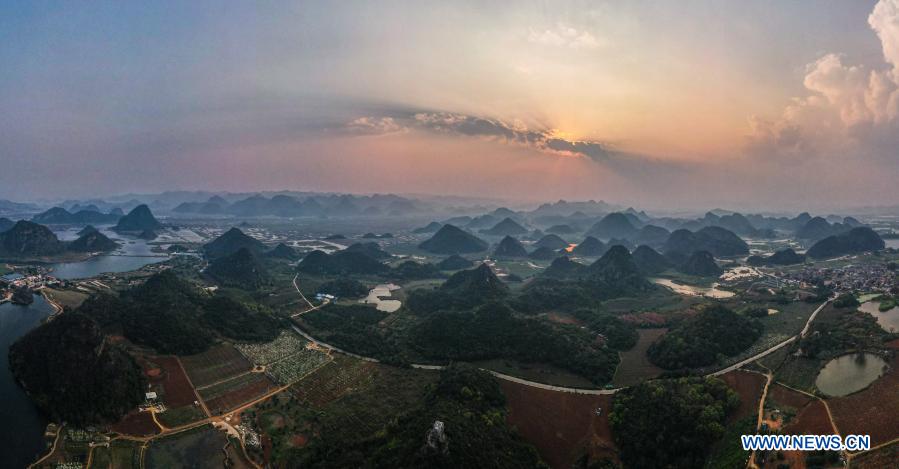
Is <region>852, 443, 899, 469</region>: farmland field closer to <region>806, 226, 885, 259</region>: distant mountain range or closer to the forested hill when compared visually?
the forested hill

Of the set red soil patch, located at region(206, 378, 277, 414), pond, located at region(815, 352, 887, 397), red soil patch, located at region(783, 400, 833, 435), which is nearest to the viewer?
red soil patch, located at region(783, 400, 833, 435)

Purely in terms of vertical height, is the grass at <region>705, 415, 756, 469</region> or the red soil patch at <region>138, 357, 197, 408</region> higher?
the grass at <region>705, 415, 756, 469</region>

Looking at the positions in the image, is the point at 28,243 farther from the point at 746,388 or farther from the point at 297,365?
the point at 746,388

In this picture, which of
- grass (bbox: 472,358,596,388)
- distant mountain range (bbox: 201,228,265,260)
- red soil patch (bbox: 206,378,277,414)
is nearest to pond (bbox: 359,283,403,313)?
grass (bbox: 472,358,596,388)

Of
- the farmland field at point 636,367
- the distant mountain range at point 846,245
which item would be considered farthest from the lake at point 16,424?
the distant mountain range at point 846,245

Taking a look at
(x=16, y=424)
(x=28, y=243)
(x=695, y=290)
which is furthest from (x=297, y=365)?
(x=28, y=243)
